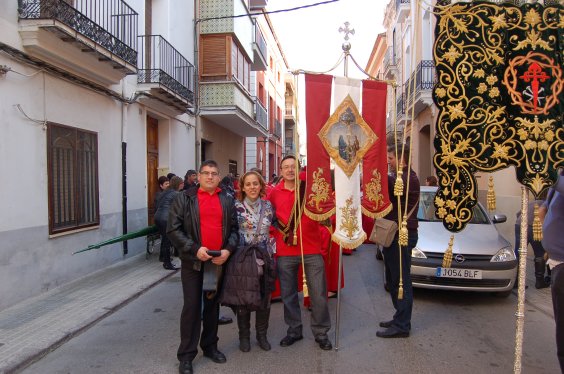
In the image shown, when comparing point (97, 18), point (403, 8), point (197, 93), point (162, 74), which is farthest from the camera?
point (403, 8)

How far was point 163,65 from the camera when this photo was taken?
10.8 meters

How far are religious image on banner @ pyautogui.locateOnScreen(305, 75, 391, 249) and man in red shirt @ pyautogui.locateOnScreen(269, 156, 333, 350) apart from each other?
0.26 metres

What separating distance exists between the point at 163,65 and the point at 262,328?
8484 mm

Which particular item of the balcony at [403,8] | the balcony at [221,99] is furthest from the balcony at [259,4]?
the balcony at [221,99]

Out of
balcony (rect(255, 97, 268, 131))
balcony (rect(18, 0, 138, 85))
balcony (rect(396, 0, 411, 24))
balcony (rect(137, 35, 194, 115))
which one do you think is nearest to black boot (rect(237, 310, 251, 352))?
balcony (rect(18, 0, 138, 85))

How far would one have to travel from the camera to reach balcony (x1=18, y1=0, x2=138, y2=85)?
5852 mm

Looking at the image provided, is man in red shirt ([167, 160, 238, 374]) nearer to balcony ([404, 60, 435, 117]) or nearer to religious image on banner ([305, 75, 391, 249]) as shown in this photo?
religious image on banner ([305, 75, 391, 249])

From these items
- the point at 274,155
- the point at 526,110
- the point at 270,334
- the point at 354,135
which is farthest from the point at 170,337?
the point at 274,155

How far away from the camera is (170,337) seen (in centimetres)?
462

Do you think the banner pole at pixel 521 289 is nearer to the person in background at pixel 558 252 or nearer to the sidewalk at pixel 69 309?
the person in background at pixel 558 252

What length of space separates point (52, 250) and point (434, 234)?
5727mm

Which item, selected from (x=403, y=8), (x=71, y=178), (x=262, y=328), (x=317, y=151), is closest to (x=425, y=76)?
(x=403, y=8)

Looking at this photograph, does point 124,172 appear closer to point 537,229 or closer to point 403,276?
point 403,276

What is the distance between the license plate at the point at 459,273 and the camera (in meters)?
5.48
